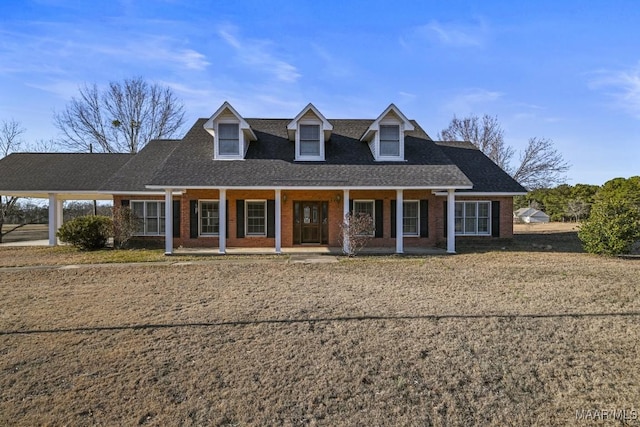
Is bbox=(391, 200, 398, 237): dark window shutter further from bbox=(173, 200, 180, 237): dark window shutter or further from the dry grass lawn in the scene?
bbox=(173, 200, 180, 237): dark window shutter

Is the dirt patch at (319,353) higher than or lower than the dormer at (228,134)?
lower

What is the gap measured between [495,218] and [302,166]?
31.3 ft

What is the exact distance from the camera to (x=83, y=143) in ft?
113

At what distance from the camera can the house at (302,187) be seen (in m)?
14.7

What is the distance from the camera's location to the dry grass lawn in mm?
3820

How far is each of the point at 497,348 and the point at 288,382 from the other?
2.87m

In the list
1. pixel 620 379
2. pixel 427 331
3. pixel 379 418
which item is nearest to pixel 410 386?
pixel 379 418

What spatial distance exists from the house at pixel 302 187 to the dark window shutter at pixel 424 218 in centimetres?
4

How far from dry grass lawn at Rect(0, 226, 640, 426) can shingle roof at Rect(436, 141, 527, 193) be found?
9.21 metres

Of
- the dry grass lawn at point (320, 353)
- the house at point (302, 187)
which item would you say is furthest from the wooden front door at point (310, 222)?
the dry grass lawn at point (320, 353)

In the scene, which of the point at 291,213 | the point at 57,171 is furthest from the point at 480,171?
the point at 57,171

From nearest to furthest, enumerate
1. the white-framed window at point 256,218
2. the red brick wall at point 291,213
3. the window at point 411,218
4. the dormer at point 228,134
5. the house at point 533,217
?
the dormer at point 228,134
the red brick wall at point 291,213
the white-framed window at point 256,218
the window at point 411,218
the house at point 533,217

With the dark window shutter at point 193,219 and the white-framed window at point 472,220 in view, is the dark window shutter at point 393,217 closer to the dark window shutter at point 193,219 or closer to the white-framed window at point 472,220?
the white-framed window at point 472,220

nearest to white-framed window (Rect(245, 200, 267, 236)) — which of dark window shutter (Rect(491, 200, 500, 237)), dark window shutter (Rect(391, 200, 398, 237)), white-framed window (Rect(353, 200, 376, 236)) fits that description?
white-framed window (Rect(353, 200, 376, 236))
